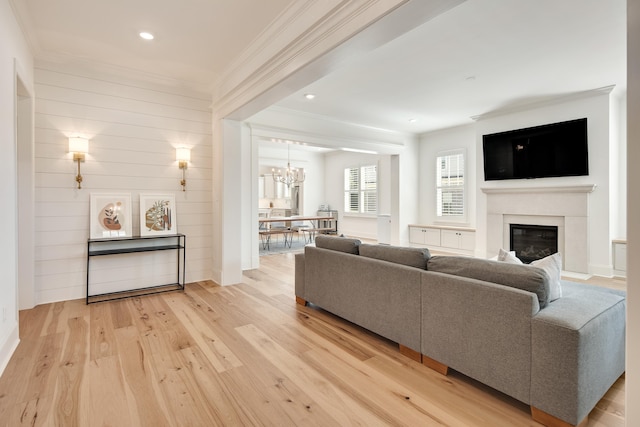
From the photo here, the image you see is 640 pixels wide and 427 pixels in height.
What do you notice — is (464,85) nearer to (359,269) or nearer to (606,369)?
(359,269)

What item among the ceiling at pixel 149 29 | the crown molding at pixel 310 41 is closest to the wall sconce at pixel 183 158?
the crown molding at pixel 310 41

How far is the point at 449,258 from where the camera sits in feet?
7.68

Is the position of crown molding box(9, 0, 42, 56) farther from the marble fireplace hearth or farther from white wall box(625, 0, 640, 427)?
the marble fireplace hearth

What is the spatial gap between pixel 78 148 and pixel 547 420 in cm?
482

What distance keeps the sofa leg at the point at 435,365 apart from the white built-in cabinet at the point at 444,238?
496 centimetres

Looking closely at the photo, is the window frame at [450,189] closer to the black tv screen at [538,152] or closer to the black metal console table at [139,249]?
the black tv screen at [538,152]

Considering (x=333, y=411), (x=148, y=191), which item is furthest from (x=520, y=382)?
(x=148, y=191)

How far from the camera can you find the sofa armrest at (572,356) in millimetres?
1606

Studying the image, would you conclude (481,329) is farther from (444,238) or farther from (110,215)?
(444,238)

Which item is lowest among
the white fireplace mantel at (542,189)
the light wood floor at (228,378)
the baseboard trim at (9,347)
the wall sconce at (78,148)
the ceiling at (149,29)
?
the light wood floor at (228,378)

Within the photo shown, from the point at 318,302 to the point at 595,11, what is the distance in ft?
12.2

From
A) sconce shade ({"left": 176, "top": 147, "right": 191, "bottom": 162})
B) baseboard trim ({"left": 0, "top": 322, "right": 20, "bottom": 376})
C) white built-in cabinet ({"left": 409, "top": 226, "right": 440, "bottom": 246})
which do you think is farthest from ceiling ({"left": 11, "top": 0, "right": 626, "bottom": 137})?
white built-in cabinet ({"left": 409, "top": 226, "right": 440, "bottom": 246})

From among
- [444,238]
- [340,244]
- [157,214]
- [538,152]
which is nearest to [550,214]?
[538,152]

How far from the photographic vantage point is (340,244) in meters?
3.23
